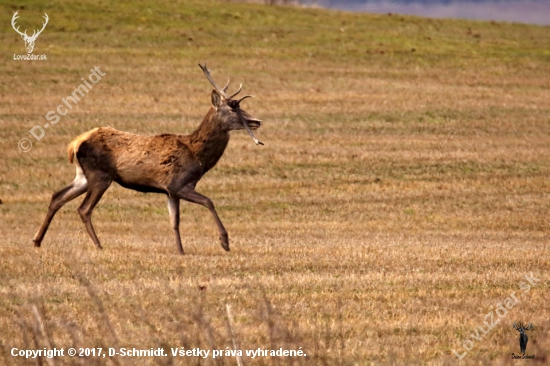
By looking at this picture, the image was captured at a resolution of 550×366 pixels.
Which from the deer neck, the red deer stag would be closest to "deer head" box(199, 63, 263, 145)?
the red deer stag

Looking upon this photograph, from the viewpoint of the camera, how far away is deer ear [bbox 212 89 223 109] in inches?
590

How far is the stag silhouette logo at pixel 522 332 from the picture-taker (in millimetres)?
8805

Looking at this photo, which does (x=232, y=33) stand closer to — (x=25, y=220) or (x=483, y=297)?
(x=25, y=220)

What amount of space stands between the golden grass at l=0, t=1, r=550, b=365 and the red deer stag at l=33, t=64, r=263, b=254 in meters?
0.78

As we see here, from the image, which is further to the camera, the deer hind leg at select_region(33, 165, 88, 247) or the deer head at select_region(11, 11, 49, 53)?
the deer head at select_region(11, 11, 49, 53)

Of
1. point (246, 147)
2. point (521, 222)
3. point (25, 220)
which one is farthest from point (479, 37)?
point (25, 220)

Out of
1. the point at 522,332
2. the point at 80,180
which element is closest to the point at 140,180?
the point at 80,180

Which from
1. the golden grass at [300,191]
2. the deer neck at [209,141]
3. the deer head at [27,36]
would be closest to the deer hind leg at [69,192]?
the golden grass at [300,191]

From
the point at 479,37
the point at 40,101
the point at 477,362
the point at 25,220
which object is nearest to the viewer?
the point at 477,362

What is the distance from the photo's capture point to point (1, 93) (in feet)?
99.3

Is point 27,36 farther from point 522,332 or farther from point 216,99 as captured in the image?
point 522,332

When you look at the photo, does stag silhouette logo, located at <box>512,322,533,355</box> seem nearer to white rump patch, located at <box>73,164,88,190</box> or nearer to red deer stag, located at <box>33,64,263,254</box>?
red deer stag, located at <box>33,64,263,254</box>

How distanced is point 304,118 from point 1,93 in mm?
9075

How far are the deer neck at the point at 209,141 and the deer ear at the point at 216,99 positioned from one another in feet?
0.37
